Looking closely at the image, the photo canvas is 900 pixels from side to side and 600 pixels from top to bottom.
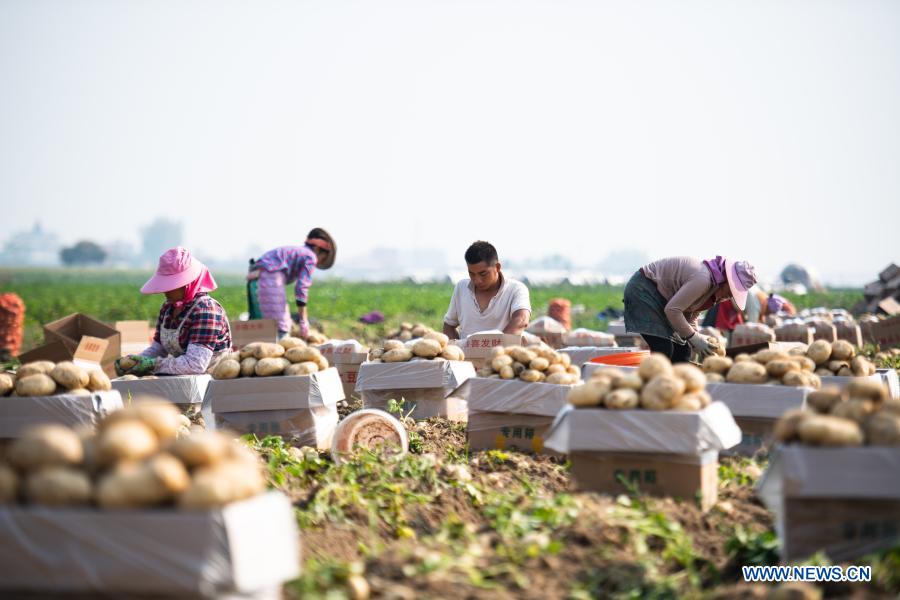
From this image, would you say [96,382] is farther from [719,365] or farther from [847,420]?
[847,420]

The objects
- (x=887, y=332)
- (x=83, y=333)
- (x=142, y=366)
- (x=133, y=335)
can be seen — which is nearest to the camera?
(x=142, y=366)

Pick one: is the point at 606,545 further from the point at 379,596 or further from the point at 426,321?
the point at 426,321

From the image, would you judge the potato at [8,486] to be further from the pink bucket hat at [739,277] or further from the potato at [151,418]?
the pink bucket hat at [739,277]

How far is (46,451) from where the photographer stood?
295 cm

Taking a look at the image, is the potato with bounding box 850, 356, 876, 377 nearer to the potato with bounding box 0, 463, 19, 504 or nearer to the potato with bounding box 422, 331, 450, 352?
the potato with bounding box 422, 331, 450, 352

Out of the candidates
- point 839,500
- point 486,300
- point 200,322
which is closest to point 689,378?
point 839,500

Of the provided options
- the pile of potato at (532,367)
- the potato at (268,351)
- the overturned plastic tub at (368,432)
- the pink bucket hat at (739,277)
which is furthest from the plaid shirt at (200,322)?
the pink bucket hat at (739,277)

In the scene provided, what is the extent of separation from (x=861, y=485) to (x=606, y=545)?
1024 mm

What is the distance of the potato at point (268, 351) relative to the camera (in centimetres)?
637

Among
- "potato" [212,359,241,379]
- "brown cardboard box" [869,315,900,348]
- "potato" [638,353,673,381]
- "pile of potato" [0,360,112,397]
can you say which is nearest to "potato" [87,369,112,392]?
"pile of potato" [0,360,112,397]

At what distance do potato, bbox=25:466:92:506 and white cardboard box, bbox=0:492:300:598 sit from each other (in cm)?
3

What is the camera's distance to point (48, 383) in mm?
5363

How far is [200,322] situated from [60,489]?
157 inches

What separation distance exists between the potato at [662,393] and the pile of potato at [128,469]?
2.16m
